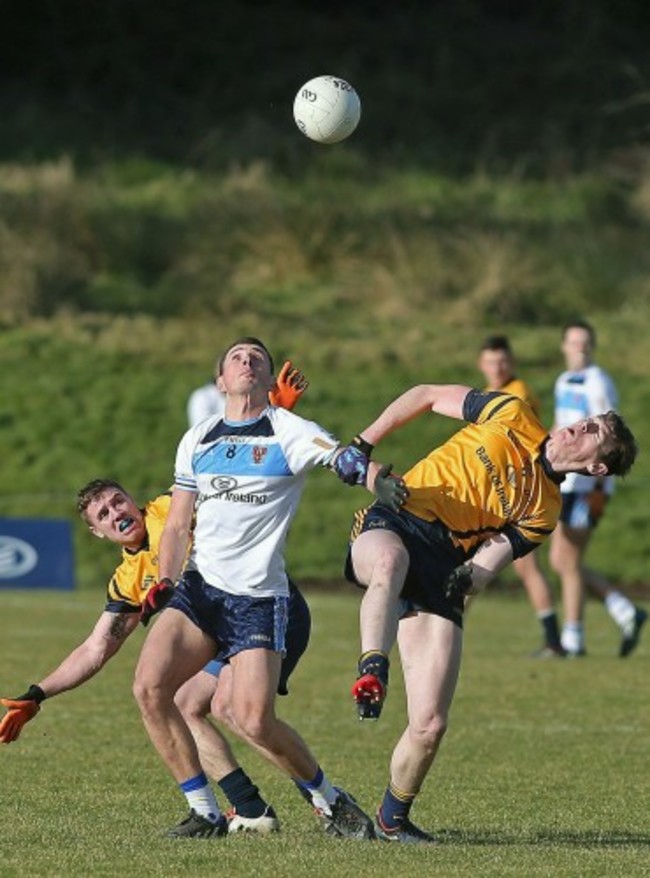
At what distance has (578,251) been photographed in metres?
28.6

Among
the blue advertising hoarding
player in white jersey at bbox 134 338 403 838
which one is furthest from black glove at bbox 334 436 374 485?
the blue advertising hoarding

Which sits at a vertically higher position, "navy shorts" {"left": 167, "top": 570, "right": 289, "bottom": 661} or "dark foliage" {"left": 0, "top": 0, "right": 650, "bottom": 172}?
"dark foliage" {"left": 0, "top": 0, "right": 650, "bottom": 172}

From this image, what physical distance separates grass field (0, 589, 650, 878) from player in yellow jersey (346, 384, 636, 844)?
46 cm

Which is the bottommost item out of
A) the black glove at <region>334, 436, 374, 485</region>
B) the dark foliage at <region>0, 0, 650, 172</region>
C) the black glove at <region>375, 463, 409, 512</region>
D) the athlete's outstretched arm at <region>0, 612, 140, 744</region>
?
the athlete's outstretched arm at <region>0, 612, 140, 744</region>

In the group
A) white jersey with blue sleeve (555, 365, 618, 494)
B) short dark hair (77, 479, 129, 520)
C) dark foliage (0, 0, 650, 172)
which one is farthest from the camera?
dark foliage (0, 0, 650, 172)

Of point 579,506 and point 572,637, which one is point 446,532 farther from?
point 572,637

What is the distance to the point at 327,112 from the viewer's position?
9.99 metres

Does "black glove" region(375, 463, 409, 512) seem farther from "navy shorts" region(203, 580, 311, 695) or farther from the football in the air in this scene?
the football in the air

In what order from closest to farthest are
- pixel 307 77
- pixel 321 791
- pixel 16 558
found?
pixel 321 791 < pixel 16 558 < pixel 307 77

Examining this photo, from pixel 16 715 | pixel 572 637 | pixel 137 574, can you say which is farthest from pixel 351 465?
pixel 572 637

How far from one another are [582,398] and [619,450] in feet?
21.6

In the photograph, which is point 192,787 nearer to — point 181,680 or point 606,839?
point 181,680

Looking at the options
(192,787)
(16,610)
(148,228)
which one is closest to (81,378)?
→ (148,228)

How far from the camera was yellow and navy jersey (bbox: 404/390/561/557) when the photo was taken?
7.82 meters
